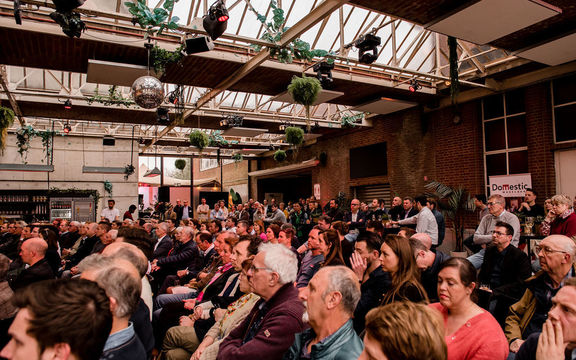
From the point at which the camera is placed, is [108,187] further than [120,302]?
Yes

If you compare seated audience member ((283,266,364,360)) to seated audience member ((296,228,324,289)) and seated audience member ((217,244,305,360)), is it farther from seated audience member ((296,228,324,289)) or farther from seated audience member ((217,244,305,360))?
seated audience member ((296,228,324,289))

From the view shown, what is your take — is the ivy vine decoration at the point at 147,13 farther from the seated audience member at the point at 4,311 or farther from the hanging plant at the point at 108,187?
the hanging plant at the point at 108,187

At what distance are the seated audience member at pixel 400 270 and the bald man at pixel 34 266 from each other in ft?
11.5

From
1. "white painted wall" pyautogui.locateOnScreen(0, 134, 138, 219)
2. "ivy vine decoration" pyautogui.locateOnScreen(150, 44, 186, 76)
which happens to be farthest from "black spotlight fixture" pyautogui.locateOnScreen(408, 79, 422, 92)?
"white painted wall" pyautogui.locateOnScreen(0, 134, 138, 219)

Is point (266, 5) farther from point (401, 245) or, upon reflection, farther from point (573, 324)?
point (573, 324)

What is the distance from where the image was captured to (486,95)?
8.95 meters

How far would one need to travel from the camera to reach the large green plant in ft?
28.6

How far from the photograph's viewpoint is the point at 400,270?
9.49ft

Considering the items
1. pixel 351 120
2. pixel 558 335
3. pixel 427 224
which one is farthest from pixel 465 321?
pixel 351 120

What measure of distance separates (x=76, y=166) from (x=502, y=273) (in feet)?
46.9

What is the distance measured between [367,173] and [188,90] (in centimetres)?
609

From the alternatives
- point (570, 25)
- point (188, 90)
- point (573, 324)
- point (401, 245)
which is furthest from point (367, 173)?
point (573, 324)

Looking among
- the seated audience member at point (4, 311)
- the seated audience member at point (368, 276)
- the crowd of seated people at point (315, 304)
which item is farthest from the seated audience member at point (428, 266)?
the seated audience member at point (4, 311)

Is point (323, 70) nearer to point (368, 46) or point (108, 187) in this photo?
point (368, 46)
